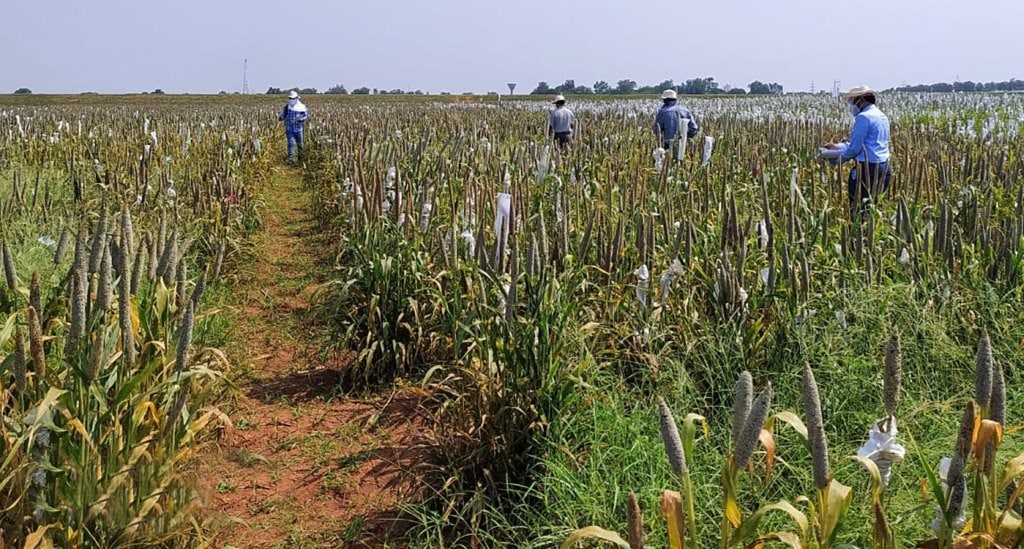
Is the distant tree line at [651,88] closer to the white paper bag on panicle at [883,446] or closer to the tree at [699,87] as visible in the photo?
the tree at [699,87]

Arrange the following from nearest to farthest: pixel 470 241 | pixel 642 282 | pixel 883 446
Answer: pixel 883 446, pixel 642 282, pixel 470 241

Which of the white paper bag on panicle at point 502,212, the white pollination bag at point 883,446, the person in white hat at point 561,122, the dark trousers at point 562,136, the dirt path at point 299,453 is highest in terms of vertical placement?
the person in white hat at point 561,122

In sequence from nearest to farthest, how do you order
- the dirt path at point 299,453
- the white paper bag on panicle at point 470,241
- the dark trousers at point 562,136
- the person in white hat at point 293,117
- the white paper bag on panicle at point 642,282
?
the dirt path at point 299,453
the white paper bag on panicle at point 642,282
the white paper bag on panicle at point 470,241
the dark trousers at point 562,136
the person in white hat at point 293,117

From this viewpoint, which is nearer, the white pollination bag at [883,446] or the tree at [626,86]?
the white pollination bag at [883,446]

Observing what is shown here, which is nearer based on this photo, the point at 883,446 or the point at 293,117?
the point at 883,446

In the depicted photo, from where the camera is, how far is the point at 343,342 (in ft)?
16.4

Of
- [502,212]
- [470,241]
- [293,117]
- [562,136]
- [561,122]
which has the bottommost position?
[470,241]

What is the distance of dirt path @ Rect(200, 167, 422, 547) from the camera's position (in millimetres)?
3422

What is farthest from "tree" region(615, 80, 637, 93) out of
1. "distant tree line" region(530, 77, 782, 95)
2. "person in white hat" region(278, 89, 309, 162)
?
"person in white hat" region(278, 89, 309, 162)

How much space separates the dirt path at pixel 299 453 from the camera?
342 cm

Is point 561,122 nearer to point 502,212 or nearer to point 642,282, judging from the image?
Result: point 642,282

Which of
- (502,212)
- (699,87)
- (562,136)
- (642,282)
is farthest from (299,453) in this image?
(699,87)

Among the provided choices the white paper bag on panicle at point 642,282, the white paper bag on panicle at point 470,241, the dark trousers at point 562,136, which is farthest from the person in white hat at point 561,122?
the white paper bag on panicle at point 642,282

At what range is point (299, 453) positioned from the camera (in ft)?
13.6
